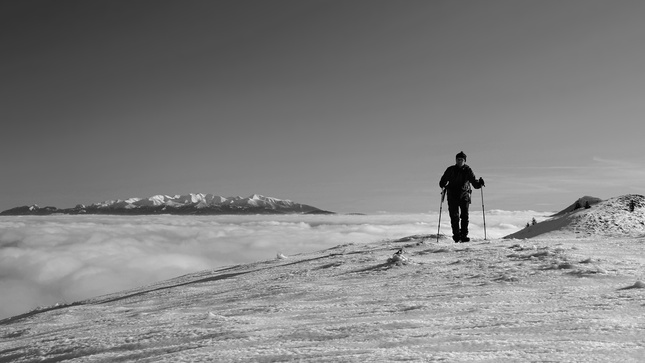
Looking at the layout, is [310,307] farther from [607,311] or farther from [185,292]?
[185,292]

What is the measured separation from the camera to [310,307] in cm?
676

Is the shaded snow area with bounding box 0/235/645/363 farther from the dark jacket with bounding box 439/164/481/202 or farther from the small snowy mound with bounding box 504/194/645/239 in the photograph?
the small snowy mound with bounding box 504/194/645/239

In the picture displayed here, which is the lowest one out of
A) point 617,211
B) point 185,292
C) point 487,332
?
point 185,292

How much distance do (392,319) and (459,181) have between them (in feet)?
39.6

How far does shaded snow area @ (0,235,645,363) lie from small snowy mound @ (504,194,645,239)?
33.2ft

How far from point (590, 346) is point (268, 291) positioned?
6.24 metres

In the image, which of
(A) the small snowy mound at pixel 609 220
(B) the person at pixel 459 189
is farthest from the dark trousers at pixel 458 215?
(A) the small snowy mound at pixel 609 220

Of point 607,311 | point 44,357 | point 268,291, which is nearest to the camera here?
point 607,311

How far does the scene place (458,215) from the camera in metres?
16.9

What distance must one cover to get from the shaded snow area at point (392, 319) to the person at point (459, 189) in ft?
20.1

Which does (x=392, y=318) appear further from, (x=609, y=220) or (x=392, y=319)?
(x=609, y=220)

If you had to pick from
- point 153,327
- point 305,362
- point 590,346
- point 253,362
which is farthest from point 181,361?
point 590,346

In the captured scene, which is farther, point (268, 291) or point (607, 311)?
point (268, 291)

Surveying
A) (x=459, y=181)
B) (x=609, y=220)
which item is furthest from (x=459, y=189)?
(x=609, y=220)
